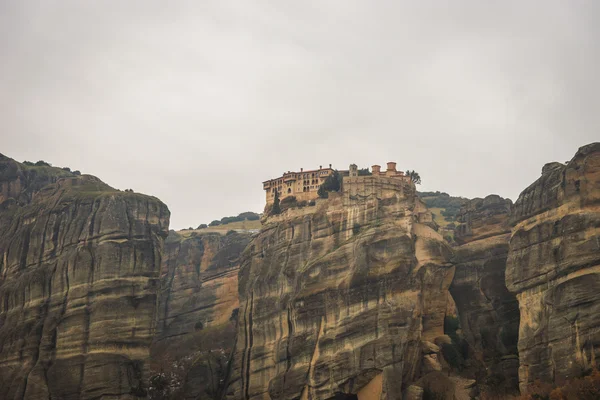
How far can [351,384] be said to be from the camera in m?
78.4

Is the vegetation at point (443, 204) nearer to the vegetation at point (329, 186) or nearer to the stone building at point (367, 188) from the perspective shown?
the vegetation at point (329, 186)

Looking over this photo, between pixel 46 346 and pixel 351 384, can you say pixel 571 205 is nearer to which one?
pixel 351 384

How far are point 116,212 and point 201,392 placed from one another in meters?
20.8

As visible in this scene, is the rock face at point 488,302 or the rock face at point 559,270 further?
the rock face at point 488,302

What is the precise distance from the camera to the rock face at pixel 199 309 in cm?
9088

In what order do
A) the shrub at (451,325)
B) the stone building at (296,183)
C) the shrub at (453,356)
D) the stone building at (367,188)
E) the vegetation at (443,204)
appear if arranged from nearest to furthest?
the shrub at (453,356) → the shrub at (451,325) → the stone building at (367,188) → the stone building at (296,183) → the vegetation at (443,204)

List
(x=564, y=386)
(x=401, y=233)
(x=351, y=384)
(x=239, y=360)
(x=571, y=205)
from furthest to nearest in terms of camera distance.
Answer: (x=239, y=360)
(x=401, y=233)
(x=351, y=384)
(x=571, y=205)
(x=564, y=386)

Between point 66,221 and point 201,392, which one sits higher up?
point 66,221

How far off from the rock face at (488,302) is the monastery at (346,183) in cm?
1007

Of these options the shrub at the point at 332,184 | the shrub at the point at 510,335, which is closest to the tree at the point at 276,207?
the shrub at the point at 332,184

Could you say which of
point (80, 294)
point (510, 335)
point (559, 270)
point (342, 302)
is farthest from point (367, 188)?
point (80, 294)

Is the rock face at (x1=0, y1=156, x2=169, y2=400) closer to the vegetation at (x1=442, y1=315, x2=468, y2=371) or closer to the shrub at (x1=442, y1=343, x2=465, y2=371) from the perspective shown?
the shrub at (x1=442, y1=343, x2=465, y2=371)

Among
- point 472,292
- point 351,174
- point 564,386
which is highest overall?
point 351,174

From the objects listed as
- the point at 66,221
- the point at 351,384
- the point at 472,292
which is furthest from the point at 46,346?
the point at 472,292
